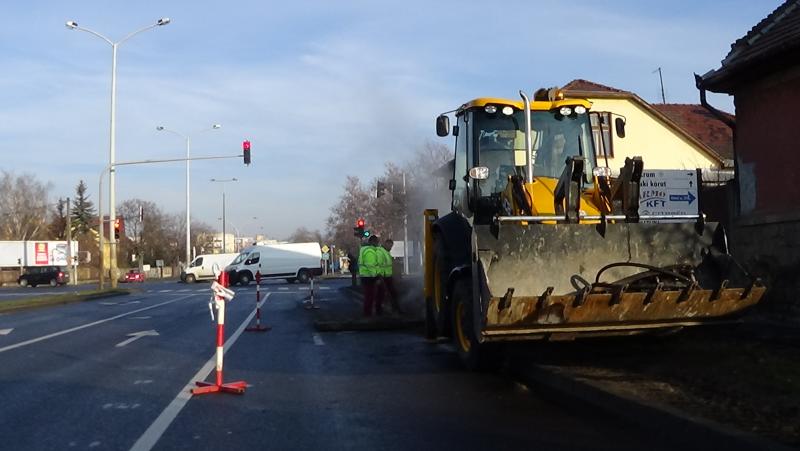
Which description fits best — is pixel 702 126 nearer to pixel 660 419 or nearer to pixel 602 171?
pixel 602 171

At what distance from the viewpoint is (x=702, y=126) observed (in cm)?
3619

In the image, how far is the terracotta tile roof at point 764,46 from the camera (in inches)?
453

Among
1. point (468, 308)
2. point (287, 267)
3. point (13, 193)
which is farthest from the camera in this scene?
point (13, 193)

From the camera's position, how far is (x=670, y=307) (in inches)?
296

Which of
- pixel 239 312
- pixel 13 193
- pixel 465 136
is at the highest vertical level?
pixel 13 193

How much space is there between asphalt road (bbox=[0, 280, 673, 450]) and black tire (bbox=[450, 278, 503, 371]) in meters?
0.16

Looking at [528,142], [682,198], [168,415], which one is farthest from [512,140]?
[682,198]

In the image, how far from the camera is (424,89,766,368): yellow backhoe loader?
748 cm

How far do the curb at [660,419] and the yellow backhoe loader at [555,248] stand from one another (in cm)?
58

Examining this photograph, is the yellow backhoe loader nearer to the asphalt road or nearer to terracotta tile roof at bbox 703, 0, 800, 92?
the asphalt road

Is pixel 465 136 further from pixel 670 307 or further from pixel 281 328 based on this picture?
pixel 281 328

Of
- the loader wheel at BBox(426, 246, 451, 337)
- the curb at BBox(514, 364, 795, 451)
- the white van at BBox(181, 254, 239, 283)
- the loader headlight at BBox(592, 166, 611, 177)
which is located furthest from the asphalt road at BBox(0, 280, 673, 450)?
the white van at BBox(181, 254, 239, 283)

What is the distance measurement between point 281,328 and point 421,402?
866 centimetres

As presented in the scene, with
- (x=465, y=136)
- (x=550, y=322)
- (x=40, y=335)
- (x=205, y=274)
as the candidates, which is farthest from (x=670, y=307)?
(x=205, y=274)
